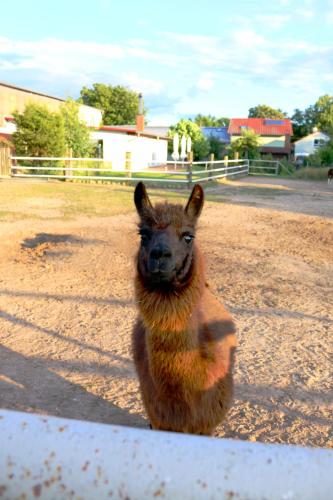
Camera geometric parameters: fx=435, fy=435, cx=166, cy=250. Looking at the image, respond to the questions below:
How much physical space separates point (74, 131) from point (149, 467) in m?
34.2

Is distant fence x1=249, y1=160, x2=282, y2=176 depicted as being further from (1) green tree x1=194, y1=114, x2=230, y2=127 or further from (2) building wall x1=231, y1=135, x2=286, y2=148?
(1) green tree x1=194, y1=114, x2=230, y2=127

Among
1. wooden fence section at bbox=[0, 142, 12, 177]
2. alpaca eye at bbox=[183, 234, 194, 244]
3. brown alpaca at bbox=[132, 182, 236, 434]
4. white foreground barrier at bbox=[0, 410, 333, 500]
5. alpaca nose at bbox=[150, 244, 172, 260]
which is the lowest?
brown alpaca at bbox=[132, 182, 236, 434]

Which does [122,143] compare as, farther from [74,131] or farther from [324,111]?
[324,111]

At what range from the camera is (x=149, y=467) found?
28.1 inches

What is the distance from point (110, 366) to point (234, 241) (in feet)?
19.6

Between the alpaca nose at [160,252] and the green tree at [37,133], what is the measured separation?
2579 cm

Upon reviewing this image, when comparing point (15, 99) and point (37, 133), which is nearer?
point (37, 133)

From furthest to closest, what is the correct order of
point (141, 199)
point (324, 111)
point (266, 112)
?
point (266, 112)
point (324, 111)
point (141, 199)

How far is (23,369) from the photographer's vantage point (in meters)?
4.19

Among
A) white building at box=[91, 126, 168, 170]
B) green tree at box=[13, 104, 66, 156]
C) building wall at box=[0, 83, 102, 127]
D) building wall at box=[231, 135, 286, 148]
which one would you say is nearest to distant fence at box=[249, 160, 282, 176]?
white building at box=[91, 126, 168, 170]

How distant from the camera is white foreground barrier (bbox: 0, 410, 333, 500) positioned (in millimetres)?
693

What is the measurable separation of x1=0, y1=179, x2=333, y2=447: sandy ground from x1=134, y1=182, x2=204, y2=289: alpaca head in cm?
155

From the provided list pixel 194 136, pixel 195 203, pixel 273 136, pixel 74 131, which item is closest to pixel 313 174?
pixel 74 131

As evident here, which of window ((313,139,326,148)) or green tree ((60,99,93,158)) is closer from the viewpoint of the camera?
green tree ((60,99,93,158))
